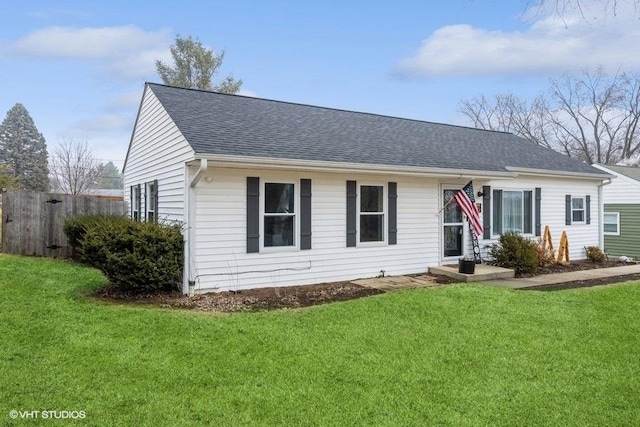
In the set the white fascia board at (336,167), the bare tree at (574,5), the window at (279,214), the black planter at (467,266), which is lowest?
the black planter at (467,266)

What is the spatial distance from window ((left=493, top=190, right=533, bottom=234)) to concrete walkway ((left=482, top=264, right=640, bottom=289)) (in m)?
1.74

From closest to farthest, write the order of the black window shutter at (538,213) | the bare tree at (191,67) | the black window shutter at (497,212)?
Answer: the black window shutter at (497,212) → the black window shutter at (538,213) → the bare tree at (191,67)

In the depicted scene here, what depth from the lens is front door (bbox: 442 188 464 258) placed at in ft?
34.5

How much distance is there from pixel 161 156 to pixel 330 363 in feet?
21.7

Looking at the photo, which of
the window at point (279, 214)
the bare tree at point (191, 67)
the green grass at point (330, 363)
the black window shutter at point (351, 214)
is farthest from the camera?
the bare tree at point (191, 67)

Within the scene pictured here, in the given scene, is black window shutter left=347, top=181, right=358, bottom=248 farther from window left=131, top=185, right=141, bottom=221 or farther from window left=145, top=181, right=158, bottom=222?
window left=131, top=185, right=141, bottom=221

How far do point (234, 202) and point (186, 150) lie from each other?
1.22 meters

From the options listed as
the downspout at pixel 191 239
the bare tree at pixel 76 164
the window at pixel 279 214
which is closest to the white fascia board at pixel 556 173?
the window at pixel 279 214

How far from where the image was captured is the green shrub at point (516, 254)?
10250 mm

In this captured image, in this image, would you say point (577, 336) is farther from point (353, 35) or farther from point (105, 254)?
point (353, 35)

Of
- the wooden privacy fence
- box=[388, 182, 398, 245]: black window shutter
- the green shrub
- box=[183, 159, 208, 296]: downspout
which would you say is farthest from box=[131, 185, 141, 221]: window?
the green shrub

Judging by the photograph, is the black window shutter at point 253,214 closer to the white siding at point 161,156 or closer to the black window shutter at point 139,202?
the white siding at point 161,156

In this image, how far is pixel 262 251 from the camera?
26.3 feet

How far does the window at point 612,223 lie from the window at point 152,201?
1712 cm
